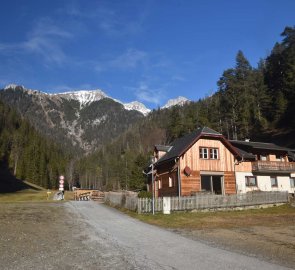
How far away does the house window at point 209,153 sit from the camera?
4288cm

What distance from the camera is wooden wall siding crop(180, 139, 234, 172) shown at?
4166 cm

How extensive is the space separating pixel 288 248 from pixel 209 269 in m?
5.67

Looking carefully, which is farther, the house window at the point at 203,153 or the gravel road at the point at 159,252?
the house window at the point at 203,153

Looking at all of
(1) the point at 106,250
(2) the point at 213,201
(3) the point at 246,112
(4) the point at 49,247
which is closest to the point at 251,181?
(2) the point at 213,201

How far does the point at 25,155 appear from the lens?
133 meters

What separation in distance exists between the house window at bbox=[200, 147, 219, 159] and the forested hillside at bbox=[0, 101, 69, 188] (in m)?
96.5

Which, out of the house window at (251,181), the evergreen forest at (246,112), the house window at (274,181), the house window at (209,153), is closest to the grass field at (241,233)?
the house window at (209,153)

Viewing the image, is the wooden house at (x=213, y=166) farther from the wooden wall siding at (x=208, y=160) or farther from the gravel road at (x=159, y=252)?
the gravel road at (x=159, y=252)

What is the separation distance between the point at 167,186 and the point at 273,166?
15.4 m

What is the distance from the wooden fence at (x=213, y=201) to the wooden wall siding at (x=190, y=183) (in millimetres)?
6477

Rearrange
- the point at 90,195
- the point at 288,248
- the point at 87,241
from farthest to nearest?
the point at 90,195
the point at 87,241
the point at 288,248

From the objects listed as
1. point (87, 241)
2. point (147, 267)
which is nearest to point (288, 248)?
point (147, 267)

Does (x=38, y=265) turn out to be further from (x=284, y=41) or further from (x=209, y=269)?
(x=284, y=41)

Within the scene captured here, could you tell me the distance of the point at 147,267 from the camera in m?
11.1
